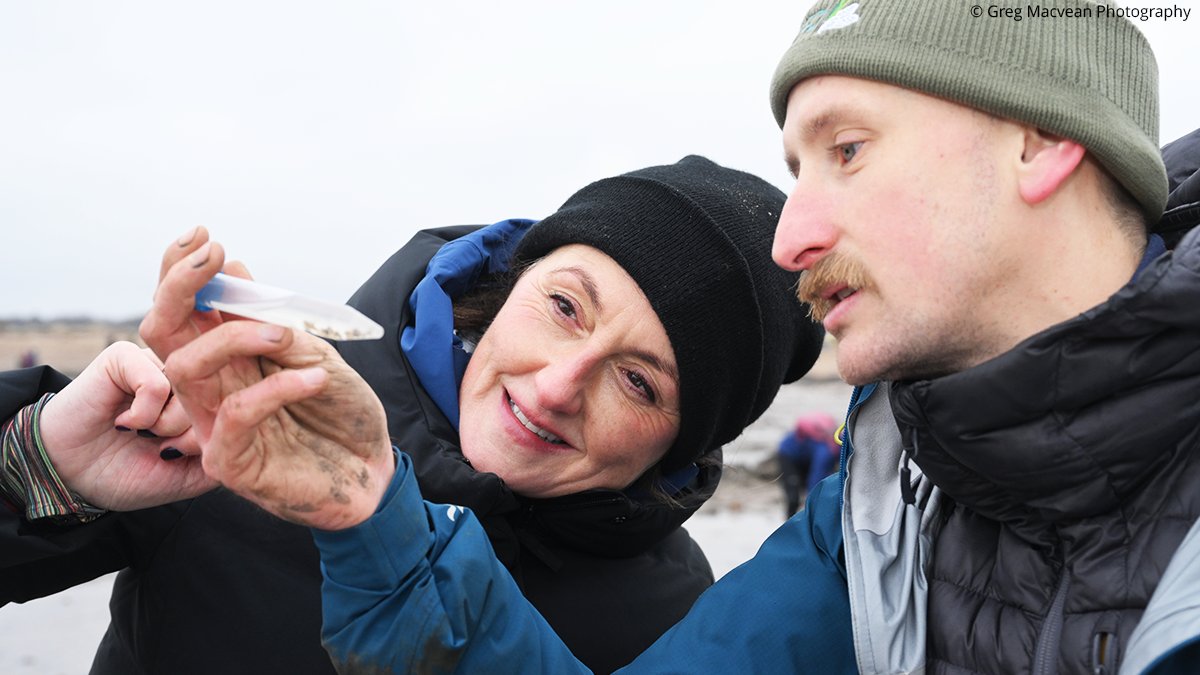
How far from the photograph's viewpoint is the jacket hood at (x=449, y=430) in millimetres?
2361

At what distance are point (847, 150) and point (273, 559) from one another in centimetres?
167

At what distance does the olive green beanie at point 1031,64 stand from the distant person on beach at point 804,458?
9.51m

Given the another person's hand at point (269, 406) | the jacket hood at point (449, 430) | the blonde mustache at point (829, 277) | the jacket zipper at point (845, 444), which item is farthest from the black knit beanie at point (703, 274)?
the another person's hand at point (269, 406)

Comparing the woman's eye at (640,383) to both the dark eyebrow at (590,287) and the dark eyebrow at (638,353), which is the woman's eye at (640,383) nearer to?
the dark eyebrow at (638,353)

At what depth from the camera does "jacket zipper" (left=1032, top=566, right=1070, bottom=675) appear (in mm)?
1619

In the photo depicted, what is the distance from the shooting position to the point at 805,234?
1.94m

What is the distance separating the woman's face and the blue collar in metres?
0.06

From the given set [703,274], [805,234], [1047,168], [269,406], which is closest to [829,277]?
[805,234]

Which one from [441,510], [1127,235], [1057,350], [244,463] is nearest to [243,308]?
[244,463]

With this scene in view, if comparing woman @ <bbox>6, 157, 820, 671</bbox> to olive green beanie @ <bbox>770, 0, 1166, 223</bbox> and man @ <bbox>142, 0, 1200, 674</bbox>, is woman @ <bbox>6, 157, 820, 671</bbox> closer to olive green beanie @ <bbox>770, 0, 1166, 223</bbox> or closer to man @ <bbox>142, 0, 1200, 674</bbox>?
man @ <bbox>142, 0, 1200, 674</bbox>

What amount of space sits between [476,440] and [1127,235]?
161 cm

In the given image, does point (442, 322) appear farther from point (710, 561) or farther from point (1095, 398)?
point (710, 561)

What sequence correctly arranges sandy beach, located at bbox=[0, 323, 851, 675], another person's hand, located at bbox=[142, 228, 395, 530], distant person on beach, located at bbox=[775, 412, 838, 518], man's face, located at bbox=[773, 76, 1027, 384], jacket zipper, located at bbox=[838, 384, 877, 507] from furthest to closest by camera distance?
distant person on beach, located at bbox=[775, 412, 838, 518], sandy beach, located at bbox=[0, 323, 851, 675], jacket zipper, located at bbox=[838, 384, 877, 507], man's face, located at bbox=[773, 76, 1027, 384], another person's hand, located at bbox=[142, 228, 395, 530]

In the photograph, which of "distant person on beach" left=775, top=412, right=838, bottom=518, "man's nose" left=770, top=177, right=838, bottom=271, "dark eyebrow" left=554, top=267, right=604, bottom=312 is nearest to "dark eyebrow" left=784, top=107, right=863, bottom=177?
"man's nose" left=770, top=177, right=838, bottom=271
